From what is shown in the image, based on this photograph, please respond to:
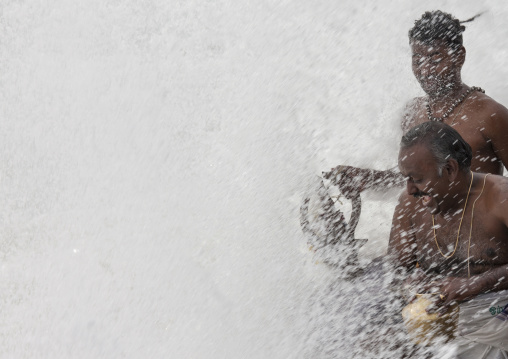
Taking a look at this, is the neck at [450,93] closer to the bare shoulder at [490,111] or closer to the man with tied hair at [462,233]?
the bare shoulder at [490,111]

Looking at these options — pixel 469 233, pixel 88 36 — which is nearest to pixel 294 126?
pixel 88 36

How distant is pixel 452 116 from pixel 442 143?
860 mm

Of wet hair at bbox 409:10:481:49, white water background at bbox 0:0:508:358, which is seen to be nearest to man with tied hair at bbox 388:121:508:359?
white water background at bbox 0:0:508:358

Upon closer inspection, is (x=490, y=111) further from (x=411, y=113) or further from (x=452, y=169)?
(x=452, y=169)

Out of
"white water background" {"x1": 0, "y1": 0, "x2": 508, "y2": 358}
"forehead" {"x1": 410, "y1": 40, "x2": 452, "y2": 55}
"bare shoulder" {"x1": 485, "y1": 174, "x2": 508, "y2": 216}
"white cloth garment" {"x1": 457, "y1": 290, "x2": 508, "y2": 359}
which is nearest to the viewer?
"white cloth garment" {"x1": 457, "y1": 290, "x2": 508, "y2": 359}

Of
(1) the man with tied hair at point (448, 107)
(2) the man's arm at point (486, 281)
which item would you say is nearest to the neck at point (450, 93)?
(1) the man with tied hair at point (448, 107)

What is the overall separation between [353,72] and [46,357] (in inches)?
159

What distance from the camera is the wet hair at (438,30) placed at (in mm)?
3045

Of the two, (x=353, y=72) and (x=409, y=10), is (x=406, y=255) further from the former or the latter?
(x=409, y=10)

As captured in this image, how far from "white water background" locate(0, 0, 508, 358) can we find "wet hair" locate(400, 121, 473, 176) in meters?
0.92

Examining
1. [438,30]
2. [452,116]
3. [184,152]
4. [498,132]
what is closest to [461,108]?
[452,116]

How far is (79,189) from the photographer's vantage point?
5234 mm

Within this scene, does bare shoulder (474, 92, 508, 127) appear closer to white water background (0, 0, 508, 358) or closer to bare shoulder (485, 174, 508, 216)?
bare shoulder (485, 174, 508, 216)

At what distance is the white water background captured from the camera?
3758 millimetres
